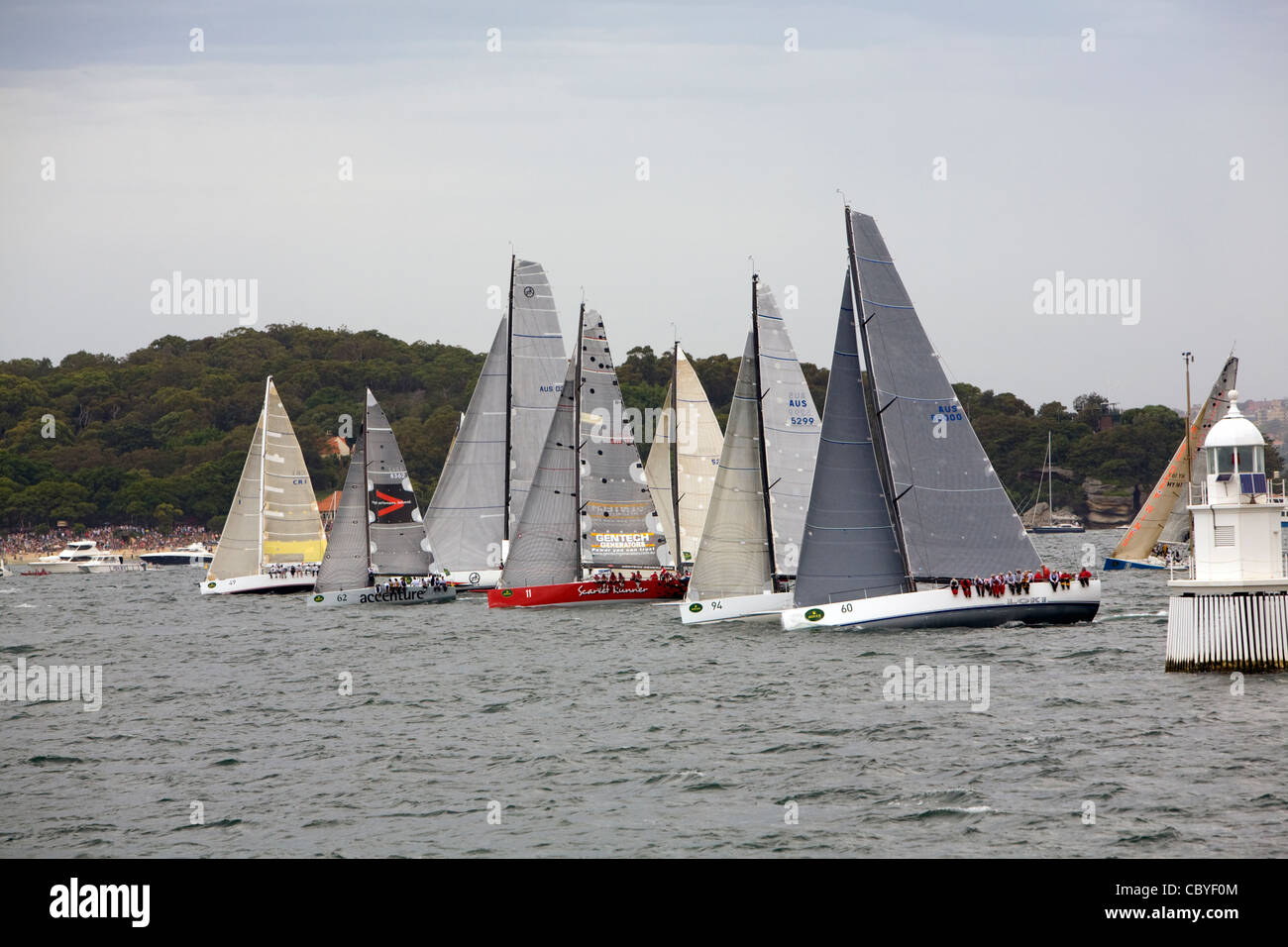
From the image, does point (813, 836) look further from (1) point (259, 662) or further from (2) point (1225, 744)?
(1) point (259, 662)

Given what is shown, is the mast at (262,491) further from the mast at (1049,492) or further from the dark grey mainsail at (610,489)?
the mast at (1049,492)

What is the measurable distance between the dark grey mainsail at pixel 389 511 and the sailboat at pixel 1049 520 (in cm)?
13119

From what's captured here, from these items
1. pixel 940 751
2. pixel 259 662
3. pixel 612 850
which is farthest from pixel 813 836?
pixel 259 662

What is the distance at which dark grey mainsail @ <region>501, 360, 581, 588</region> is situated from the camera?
4941 centimetres

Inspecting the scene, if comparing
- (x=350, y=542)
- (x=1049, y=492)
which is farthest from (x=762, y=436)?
(x=1049, y=492)

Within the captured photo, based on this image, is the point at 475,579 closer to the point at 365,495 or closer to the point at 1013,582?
the point at 365,495

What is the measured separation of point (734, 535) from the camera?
41.0m

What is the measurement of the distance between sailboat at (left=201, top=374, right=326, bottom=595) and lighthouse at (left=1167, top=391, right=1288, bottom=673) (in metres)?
47.8

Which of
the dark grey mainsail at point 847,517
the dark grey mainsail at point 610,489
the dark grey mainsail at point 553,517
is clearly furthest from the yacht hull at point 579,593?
the dark grey mainsail at point 847,517

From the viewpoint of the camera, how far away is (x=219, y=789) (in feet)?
67.5

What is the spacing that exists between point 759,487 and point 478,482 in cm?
2192

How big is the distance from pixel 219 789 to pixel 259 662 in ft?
59.6

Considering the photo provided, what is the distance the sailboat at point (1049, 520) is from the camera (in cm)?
17725
